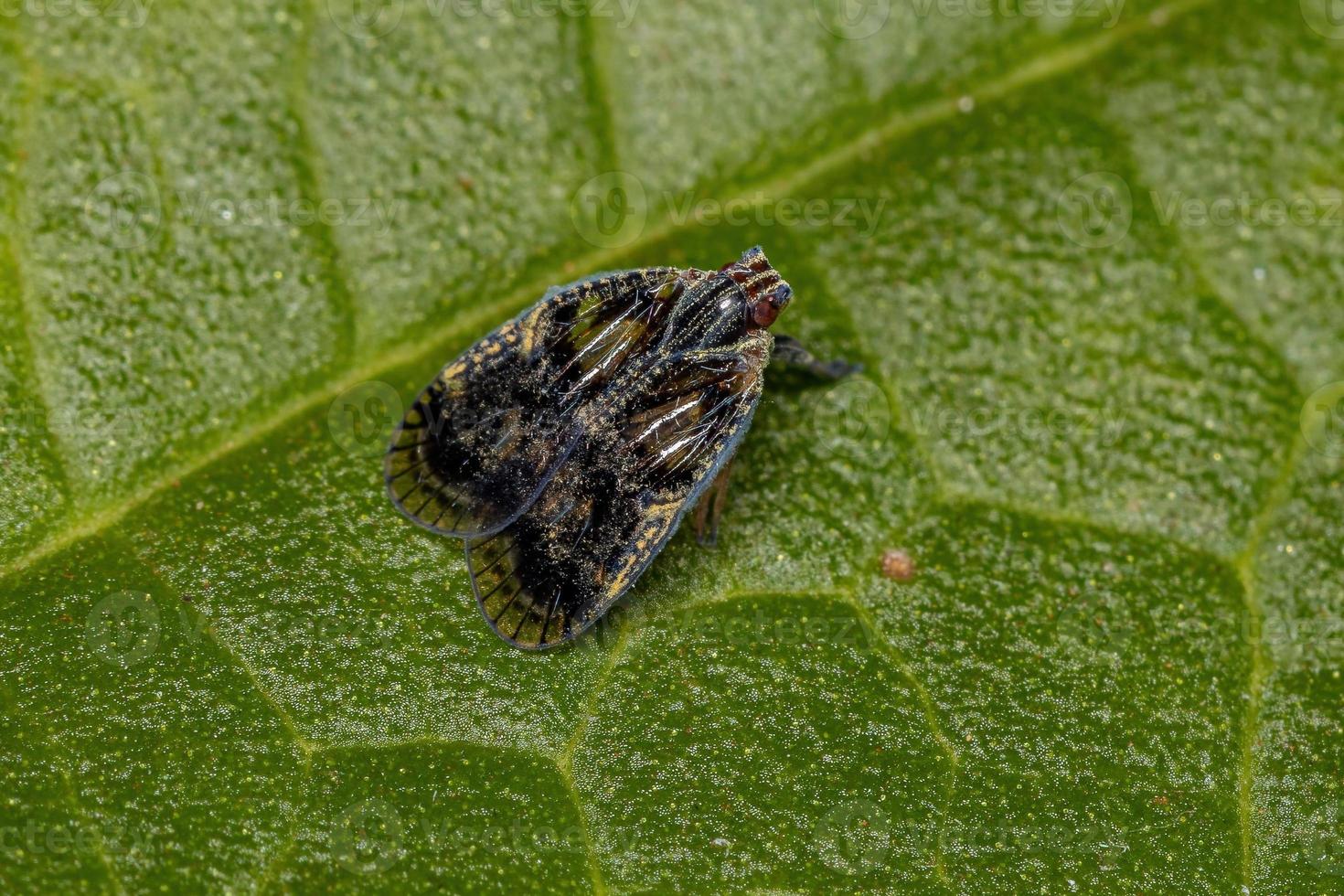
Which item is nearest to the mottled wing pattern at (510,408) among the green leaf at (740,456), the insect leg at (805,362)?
the green leaf at (740,456)

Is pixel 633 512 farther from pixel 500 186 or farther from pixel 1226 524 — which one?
pixel 1226 524

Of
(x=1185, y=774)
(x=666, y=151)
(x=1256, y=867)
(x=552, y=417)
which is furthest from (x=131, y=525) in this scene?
(x=1256, y=867)

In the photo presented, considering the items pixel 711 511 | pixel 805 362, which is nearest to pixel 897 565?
pixel 711 511

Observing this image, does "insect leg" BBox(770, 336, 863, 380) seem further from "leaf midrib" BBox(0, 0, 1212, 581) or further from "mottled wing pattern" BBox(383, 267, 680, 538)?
"leaf midrib" BBox(0, 0, 1212, 581)

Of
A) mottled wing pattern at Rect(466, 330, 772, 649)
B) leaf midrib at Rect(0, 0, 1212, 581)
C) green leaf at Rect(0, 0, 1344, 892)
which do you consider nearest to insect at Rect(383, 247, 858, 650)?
mottled wing pattern at Rect(466, 330, 772, 649)

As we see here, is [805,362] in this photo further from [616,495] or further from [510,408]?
[510,408]

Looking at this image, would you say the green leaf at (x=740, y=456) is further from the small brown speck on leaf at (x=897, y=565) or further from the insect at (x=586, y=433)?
the insect at (x=586, y=433)
